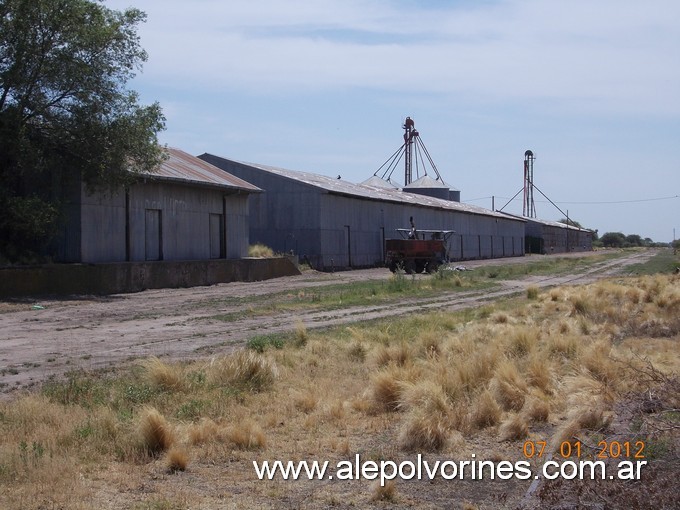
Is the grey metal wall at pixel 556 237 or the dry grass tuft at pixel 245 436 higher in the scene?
the grey metal wall at pixel 556 237

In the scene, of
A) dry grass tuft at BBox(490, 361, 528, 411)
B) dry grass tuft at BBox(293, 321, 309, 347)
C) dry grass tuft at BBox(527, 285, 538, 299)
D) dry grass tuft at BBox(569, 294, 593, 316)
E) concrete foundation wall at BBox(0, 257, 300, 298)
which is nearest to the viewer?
dry grass tuft at BBox(490, 361, 528, 411)

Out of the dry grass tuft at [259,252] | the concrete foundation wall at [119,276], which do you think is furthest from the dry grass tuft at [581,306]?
the dry grass tuft at [259,252]

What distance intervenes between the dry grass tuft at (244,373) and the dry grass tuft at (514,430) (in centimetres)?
368

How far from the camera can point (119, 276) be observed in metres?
30.0

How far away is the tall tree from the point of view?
2656 centimetres

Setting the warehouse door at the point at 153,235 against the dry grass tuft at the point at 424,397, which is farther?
the warehouse door at the point at 153,235

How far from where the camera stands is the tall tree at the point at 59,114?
2656 centimetres

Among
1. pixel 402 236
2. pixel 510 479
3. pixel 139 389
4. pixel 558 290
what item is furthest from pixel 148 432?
pixel 402 236

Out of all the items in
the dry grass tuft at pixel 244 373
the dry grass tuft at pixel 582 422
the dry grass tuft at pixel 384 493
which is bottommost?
the dry grass tuft at pixel 384 493

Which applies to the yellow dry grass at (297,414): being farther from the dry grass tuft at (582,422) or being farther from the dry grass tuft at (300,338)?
the dry grass tuft at (300,338)

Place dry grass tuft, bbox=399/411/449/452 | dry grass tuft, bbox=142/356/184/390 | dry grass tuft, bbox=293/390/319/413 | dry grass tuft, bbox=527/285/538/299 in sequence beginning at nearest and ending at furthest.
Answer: dry grass tuft, bbox=399/411/449/452 < dry grass tuft, bbox=293/390/319/413 < dry grass tuft, bbox=142/356/184/390 < dry grass tuft, bbox=527/285/538/299

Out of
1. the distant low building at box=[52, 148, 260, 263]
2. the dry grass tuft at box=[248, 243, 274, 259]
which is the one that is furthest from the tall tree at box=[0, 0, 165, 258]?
the dry grass tuft at box=[248, 243, 274, 259]

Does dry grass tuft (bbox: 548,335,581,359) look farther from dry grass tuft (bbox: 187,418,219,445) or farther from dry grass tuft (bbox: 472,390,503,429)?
dry grass tuft (bbox: 187,418,219,445)

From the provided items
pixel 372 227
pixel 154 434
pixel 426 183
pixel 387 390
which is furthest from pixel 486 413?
pixel 426 183
